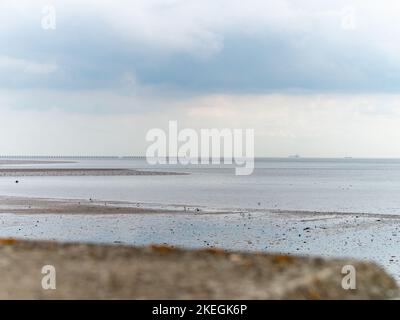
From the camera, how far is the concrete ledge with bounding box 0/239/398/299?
9.44m

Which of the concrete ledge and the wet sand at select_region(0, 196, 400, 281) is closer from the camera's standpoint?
the concrete ledge

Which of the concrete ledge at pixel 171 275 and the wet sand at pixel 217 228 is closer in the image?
the concrete ledge at pixel 171 275

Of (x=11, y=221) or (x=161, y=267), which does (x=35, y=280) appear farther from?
(x=11, y=221)

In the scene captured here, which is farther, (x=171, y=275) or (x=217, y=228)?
(x=217, y=228)

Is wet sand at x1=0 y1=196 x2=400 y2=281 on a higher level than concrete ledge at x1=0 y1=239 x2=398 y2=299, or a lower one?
higher

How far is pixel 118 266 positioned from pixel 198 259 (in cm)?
200

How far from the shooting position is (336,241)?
85.9 ft

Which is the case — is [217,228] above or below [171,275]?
above

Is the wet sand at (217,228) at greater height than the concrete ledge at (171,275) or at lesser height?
greater

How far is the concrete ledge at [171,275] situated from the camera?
9438mm

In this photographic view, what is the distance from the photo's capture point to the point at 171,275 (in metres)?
10.5
